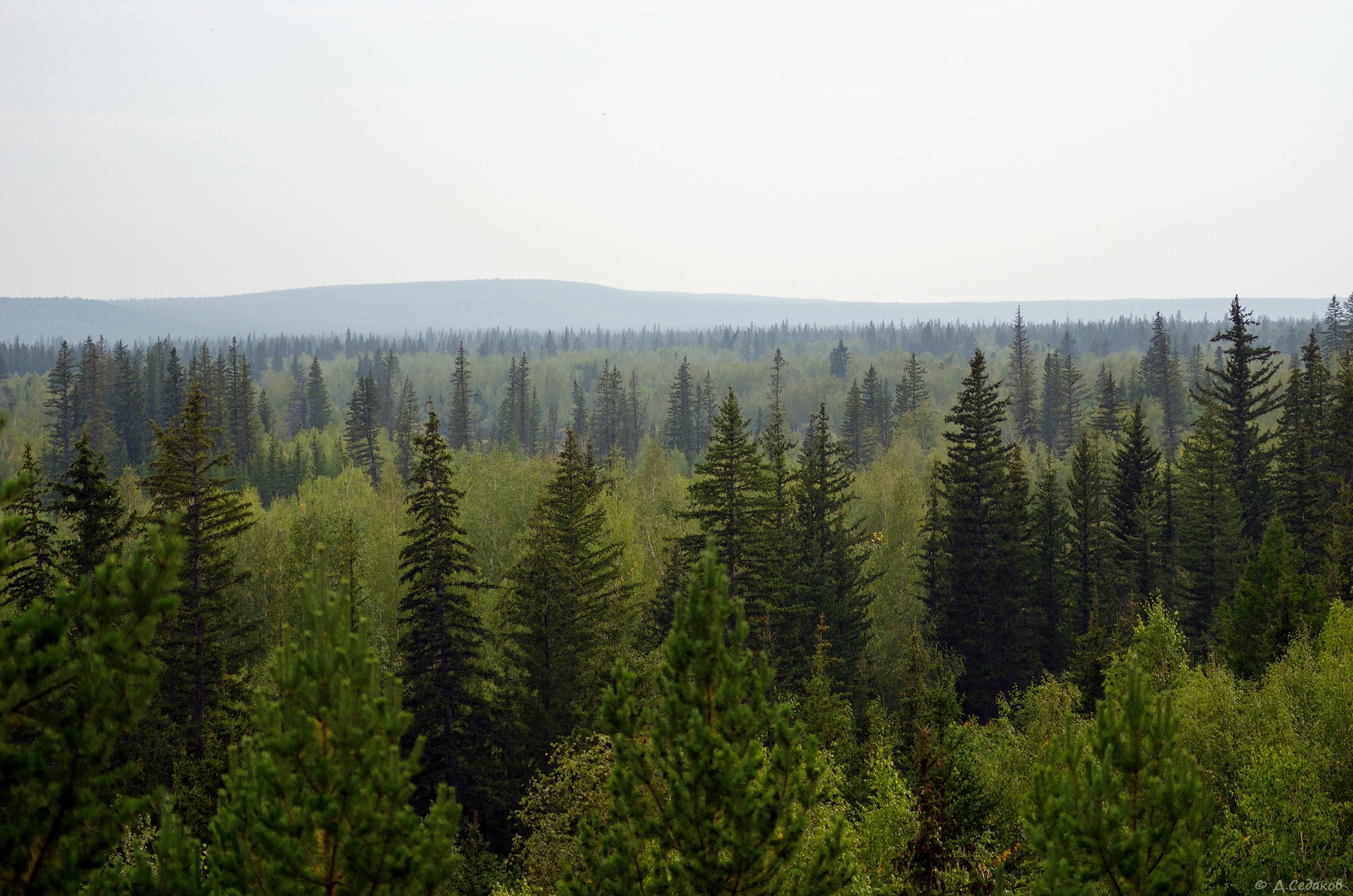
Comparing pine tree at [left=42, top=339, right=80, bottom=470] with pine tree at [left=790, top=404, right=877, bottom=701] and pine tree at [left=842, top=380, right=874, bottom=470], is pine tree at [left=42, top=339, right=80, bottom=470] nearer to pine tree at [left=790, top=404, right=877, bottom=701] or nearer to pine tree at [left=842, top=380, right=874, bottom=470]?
pine tree at [left=842, top=380, right=874, bottom=470]

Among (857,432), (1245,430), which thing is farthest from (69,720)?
(857,432)

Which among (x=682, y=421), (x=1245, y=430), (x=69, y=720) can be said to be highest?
(x=69, y=720)

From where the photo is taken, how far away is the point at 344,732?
10.5 meters

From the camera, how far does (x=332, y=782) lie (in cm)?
1038

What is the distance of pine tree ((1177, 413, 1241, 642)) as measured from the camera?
47.6 meters

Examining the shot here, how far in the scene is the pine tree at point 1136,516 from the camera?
50844mm

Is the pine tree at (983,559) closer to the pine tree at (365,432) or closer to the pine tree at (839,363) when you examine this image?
the pine tree at (365,432)

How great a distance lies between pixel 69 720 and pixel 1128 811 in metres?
12.0

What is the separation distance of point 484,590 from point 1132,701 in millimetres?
45068

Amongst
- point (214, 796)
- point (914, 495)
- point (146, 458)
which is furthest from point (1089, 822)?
point (146, 458)

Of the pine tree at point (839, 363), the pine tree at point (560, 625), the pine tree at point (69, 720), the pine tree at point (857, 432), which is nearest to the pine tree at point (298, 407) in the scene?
the pine tree at point (839, 363)

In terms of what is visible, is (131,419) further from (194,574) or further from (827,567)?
(827,567)

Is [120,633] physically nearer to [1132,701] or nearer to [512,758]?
[1132,701]

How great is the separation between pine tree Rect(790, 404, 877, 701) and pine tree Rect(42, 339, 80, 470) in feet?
262
